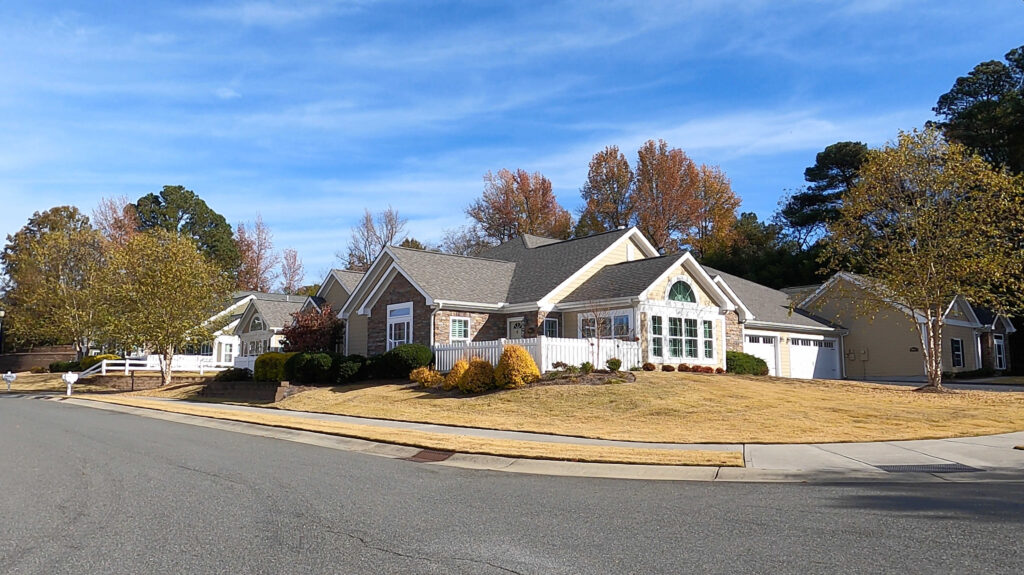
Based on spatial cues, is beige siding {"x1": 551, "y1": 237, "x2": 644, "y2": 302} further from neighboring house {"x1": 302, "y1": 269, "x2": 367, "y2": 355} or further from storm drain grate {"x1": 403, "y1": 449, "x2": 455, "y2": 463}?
storm drain grate {"x1": 403, "y1": 449, "x2": 455, "y2": 463}

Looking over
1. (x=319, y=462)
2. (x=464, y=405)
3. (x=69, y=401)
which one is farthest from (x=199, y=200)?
(x=319, y=462)

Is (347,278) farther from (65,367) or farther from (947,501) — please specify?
(947,501)

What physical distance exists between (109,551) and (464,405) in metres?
15.7

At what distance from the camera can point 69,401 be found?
32.0 metres

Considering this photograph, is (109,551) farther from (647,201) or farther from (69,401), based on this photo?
(647,201)

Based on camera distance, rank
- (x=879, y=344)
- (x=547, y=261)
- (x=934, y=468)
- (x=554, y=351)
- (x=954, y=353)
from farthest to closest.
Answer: (x=954, y=353)
(x=879, y=344)
(x=547, y=261)
(x=554, y=351)
(x=934, y=468)

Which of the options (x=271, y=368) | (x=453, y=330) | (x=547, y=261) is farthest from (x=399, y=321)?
(x=547, y=261)

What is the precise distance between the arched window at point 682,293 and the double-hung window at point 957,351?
712 inches

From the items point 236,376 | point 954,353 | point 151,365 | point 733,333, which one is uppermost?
point 733,333

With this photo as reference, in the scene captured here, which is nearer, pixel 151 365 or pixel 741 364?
pixel 741 364

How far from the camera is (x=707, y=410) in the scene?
1875 centimetres

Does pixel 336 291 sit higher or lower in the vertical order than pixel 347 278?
lower

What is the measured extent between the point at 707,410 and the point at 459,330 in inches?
493

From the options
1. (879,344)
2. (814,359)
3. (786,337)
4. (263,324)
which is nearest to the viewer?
(786,337)
